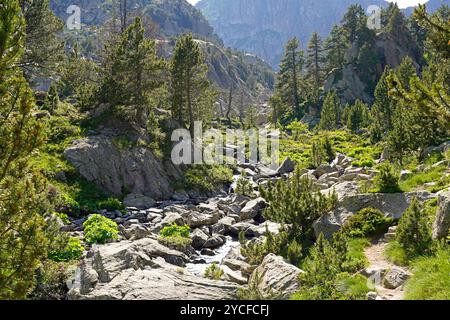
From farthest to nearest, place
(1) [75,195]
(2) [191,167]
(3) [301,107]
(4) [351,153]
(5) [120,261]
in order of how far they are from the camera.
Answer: (3) [301,107] → (4) [351,153] → (2) [191,167] → (1) [75,195] → (5) [120,261]

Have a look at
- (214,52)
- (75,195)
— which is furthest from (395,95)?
(214,52)

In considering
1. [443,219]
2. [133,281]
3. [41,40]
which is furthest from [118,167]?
[443,219]

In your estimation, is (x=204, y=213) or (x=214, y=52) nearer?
(x=204, y=213)

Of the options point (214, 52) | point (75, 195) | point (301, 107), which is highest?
point (214, 52)

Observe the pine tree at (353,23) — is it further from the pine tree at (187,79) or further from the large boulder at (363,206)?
the large boulder at (363,206)

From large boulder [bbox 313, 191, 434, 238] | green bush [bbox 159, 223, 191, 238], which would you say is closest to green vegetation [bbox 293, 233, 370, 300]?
large boulder [bbox 313, 191, 434, 238]

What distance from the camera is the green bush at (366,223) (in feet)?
46.8

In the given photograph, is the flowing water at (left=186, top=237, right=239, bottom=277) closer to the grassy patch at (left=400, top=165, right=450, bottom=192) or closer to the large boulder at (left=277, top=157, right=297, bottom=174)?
the grassy patch at (left=400, top=165, right=450, bottom=192)

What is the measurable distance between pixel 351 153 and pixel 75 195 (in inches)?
1117

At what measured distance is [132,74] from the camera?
3325 centimetres

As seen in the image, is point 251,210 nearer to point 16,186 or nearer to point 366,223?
point 366,223

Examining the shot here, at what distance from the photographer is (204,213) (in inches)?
979

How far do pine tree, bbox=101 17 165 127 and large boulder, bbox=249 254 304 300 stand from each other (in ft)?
78.3

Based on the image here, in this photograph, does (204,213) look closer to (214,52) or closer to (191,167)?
(191,167)
